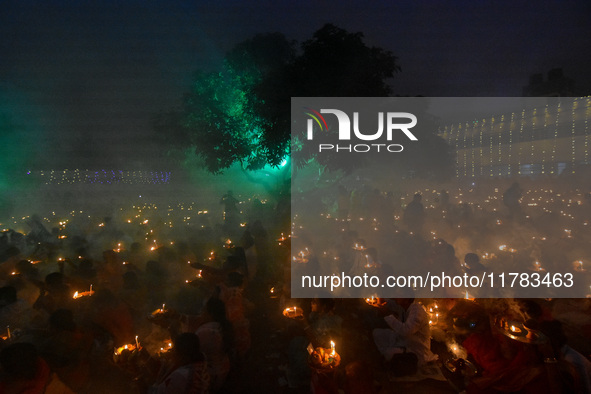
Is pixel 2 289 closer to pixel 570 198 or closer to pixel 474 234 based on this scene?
pixel 474 234

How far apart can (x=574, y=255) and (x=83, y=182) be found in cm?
2755

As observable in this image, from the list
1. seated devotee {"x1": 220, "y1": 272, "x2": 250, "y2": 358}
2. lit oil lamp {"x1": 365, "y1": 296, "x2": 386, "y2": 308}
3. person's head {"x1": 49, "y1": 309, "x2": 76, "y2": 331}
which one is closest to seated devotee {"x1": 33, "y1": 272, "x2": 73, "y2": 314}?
person's head {"x1": 49, "y1": 309, "x2": 76, "y2": 331}

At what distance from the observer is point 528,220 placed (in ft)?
39.1

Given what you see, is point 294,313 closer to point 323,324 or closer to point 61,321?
point 323,324

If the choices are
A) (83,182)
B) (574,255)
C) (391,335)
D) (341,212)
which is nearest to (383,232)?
(341,212)

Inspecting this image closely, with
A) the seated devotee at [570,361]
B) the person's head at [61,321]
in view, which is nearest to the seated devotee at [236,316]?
the person's head at [61,321]

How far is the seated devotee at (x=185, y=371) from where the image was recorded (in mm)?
3258

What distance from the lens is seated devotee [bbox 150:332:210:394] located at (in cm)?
326

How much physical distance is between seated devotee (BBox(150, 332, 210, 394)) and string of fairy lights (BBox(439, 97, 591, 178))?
62.1 ft

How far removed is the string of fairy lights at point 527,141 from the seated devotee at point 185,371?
62.1ft

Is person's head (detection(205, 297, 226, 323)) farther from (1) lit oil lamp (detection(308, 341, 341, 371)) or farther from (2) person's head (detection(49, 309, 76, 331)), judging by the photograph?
(2) person's head (detection(49, 309, 76, 331))

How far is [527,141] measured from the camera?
78.6 ft

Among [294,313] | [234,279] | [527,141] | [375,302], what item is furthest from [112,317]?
[527,141]

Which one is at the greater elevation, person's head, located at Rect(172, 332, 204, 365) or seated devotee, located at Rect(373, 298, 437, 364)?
person's head, located at Rect(172, 332, 204, 365)
